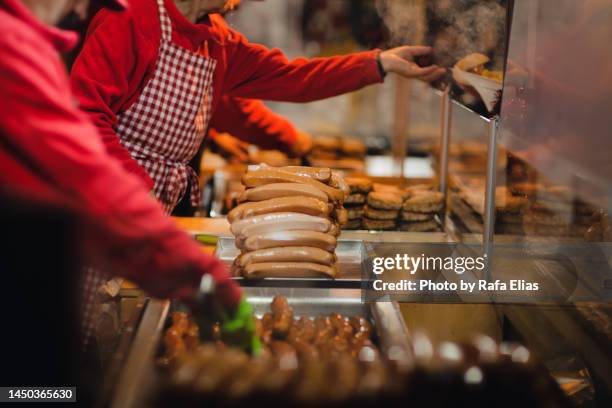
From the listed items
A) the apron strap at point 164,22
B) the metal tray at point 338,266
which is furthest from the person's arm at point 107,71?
the metal tray at point 338,266

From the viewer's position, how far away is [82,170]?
5.33 feet

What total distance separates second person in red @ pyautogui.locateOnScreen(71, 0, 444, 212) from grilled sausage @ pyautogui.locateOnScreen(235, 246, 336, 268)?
58cm

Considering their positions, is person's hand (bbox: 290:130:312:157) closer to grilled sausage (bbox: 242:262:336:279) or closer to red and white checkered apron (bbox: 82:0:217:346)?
red and white checkered apron (bbox: 82:0:217:346)

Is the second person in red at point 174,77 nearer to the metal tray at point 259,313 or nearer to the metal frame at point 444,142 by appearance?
the metal frame at point 444,142

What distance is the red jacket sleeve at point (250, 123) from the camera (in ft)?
16.0

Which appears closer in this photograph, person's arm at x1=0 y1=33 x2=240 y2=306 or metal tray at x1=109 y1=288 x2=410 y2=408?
person's arm at x1=0 y1=33 x2=240 y2=306

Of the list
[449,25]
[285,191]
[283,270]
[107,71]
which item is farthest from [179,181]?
[449,25]

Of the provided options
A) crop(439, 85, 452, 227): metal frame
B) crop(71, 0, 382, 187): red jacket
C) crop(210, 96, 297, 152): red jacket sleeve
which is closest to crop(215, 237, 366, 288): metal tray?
crop(71, 0, 382, 187): red jacket

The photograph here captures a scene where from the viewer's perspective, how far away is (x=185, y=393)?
1.55 m

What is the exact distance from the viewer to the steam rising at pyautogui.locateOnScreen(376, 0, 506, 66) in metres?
2.82

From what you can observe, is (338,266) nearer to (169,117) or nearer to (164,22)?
(169,117)

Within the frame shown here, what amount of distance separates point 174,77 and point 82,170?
5.60 feet

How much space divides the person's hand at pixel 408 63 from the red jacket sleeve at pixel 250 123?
4.37ft

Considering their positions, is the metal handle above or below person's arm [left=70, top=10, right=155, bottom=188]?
below
